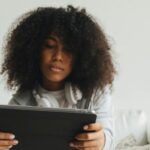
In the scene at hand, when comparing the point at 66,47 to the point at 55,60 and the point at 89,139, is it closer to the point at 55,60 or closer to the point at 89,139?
the point at 55,60

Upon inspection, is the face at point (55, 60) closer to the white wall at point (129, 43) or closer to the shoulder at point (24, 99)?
the shoulder at point (24, 99)

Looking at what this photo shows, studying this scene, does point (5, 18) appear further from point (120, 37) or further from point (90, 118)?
point (90, 118)

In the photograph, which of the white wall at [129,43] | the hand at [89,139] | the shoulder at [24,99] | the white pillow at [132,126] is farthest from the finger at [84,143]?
the white wall at [129,43]

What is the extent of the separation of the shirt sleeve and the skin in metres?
0.08

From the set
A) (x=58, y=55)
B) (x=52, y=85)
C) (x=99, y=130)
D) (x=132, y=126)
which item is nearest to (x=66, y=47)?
(x=58, y=55)

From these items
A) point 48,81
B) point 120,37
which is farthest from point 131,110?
point 48,81

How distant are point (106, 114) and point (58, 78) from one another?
181 millimetres

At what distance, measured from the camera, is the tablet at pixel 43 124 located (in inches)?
34.1

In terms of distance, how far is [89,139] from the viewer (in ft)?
3.02

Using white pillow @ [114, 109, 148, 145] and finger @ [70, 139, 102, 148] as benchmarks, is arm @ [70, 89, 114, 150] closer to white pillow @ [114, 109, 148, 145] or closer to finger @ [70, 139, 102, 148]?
finger @ [70, 139, 102, 148]

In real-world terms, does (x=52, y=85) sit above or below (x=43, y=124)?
above

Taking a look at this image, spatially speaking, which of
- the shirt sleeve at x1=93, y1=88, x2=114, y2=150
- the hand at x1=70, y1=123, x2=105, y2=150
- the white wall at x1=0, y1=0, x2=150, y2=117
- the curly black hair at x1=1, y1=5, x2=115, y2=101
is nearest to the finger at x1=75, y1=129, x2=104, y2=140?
the hand at x1=70, y1=123, x2=105, y2=150

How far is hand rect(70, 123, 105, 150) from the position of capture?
0.92 metres

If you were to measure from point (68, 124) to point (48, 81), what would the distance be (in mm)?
261
